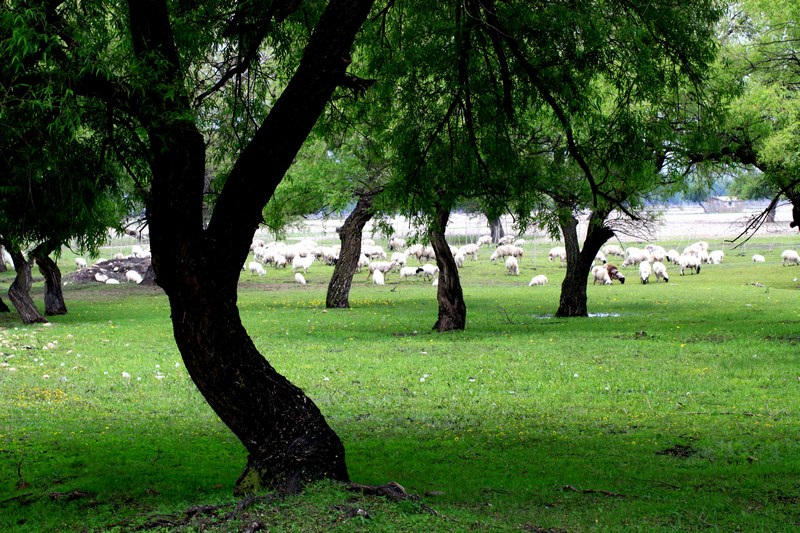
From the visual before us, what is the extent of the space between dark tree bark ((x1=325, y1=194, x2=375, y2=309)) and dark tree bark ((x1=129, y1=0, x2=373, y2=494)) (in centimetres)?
2102

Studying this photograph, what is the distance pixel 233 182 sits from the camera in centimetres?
705

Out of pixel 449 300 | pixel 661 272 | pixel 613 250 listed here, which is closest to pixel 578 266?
pixel 449 300

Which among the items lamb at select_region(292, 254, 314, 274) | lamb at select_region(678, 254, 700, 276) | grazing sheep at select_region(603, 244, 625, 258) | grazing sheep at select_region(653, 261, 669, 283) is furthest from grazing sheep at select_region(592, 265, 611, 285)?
grazing sheep at select_region(603, 244, 625, 258)

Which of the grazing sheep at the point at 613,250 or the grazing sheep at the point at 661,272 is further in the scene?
the grazing sheep at the point at 613,250

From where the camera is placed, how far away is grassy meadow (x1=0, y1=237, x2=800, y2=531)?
22.6 feet

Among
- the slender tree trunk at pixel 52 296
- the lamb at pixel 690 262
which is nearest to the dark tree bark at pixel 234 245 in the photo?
the slender tree trunk at pixel 52 296

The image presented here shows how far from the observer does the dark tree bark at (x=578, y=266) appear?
80.9 ft

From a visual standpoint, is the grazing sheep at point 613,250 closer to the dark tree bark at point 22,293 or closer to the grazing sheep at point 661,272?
the grazing sheep at point 661,272

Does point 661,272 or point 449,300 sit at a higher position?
point 449,300

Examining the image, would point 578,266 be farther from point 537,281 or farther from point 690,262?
point 690,262

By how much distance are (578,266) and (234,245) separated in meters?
19.6

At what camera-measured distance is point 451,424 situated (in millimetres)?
11242

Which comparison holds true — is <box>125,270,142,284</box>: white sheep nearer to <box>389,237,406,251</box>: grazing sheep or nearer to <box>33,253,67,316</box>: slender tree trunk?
<box>33,253,67,316</box>: slender tree trunk

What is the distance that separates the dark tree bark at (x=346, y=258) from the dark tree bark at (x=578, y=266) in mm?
6617
